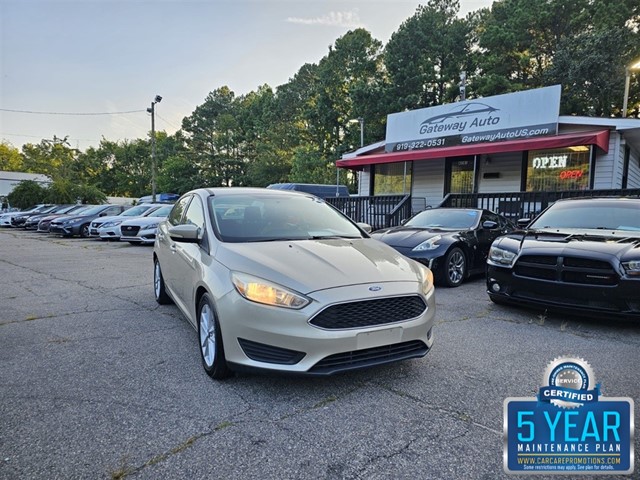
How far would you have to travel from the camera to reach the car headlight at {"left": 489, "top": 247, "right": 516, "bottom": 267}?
4.73 metres

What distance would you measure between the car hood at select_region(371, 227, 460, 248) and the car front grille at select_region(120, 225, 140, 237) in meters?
9.12

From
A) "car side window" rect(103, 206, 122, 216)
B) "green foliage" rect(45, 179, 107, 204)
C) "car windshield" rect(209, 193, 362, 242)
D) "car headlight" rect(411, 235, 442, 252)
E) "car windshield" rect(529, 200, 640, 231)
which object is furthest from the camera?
"green foliage" rect(45, 179, 107, 204)

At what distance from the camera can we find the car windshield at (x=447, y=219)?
718 centimetres

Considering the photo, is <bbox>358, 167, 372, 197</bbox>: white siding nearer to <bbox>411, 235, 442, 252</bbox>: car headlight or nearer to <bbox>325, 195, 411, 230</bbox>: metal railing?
<bbox>325, 195, 411, 230</bbox>: metal railing

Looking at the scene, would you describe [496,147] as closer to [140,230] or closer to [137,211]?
[140,230]

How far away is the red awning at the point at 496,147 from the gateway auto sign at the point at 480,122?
A: 37 centimetres

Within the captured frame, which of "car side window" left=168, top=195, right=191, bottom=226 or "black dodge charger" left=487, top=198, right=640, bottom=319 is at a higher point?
"car side window" left=168, top=195, right=191, bottom=226

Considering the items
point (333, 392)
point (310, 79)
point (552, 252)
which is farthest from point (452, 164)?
point (310, 79)

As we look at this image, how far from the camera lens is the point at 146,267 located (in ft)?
27.6

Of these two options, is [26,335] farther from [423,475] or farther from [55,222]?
[55,222]

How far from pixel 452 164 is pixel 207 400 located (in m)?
13.6

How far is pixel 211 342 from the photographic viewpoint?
293 cm

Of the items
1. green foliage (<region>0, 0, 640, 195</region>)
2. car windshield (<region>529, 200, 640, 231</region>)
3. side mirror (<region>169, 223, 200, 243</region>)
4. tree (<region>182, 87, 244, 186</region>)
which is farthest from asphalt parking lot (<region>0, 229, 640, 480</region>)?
tree (<region>182, 87, 244, 186</region>)

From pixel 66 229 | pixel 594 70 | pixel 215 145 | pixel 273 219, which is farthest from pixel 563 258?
pixel 215 145
